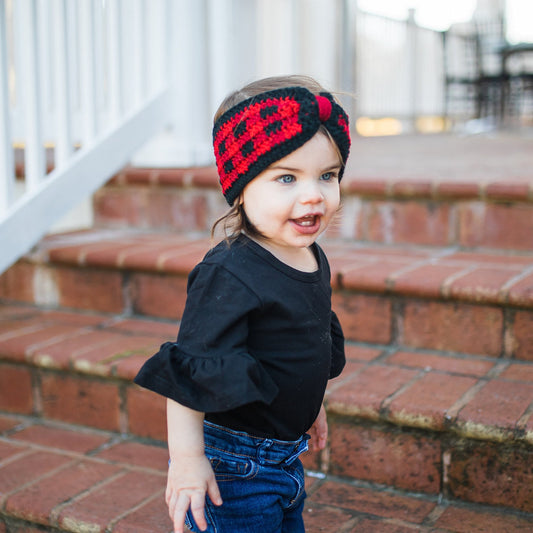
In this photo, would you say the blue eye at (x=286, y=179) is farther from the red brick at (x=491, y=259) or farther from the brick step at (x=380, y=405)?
the red brick at (x=491, y=259)

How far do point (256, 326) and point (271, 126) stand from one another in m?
0.34

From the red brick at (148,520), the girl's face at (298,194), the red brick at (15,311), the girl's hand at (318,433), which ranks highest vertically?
the girl's face at (298,194)

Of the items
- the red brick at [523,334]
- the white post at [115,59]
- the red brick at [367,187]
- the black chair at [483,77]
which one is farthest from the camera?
the black chair at [483,77]

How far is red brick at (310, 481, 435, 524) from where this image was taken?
159 centimetres

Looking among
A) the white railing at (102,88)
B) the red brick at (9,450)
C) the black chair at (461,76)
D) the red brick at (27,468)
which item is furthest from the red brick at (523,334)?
the black chair at (461,76)

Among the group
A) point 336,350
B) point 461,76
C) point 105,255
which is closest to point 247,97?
point 336,350

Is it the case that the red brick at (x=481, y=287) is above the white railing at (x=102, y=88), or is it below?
below

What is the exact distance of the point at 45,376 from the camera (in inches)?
84.0

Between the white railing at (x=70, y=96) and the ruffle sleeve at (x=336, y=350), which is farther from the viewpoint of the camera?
the white railing at (x=70, y=96)

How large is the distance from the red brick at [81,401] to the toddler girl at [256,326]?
812mm

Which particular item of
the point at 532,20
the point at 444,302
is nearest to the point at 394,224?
the point at 444,302

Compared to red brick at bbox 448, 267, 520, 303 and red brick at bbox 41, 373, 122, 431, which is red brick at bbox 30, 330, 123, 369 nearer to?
red brick at bbox 41, 373, 122, 431

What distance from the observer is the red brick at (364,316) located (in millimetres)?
2100

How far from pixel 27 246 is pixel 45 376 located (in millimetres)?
485
